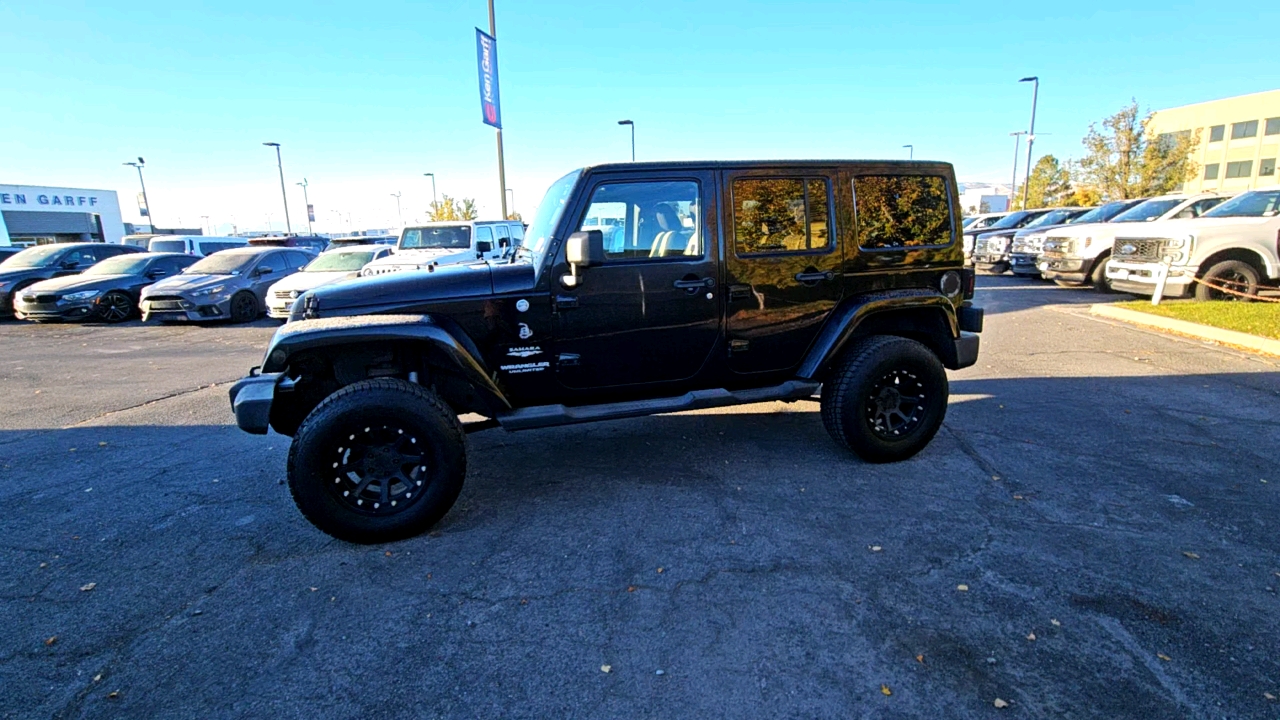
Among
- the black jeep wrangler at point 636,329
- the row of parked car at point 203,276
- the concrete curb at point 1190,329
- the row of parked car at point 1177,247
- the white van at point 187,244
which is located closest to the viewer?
the black jeep wrangler at point 636,329

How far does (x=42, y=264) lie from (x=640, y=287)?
669 inches

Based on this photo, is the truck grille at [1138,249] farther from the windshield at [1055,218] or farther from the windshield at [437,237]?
the windshield at [437,237]

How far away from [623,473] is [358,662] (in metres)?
2.11

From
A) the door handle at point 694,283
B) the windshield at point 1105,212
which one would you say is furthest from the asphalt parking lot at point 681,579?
the windshield at point 1105,212

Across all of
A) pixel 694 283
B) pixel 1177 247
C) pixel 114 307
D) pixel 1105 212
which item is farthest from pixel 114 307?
pixel 1105 212

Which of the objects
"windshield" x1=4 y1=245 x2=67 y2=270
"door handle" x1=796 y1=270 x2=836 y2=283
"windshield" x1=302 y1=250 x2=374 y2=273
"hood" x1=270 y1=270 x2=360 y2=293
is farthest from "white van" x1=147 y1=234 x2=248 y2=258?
"door handle" x1=796 y1=270 x2=836 y2=283

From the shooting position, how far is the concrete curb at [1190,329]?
7.05m

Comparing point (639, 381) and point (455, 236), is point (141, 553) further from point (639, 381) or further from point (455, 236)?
point (455, 236)

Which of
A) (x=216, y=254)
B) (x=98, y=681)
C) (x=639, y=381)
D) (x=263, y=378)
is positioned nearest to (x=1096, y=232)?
(x=639, y=381)

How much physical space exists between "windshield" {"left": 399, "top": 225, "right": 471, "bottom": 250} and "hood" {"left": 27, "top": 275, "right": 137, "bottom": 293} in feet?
18.9

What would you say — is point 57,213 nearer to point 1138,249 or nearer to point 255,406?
point 255,406

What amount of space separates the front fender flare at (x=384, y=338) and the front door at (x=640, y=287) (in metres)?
0.55

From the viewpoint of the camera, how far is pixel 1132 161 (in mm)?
27094

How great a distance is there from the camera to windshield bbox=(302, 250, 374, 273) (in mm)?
12598
